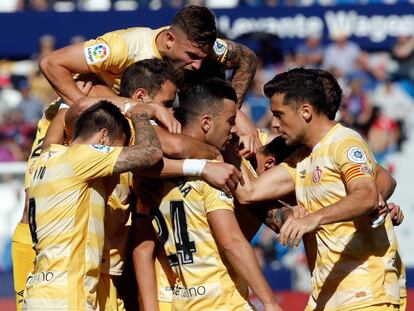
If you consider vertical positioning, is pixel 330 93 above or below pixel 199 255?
above

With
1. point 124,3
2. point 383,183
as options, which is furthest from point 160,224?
point 124,3

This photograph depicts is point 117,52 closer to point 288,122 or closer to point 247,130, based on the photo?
point 247,130

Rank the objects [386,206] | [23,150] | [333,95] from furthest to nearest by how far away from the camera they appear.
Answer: [23,150] → [333,95] → [386,206]

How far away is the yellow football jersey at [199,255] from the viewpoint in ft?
21.4

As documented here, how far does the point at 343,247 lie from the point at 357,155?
58 centimetres

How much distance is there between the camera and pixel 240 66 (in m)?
7.87

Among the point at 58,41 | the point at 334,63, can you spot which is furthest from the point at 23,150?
the point at 334,63

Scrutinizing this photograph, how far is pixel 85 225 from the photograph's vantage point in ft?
20.8

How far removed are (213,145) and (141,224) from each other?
2.57 feet

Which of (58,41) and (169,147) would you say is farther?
(58,41)

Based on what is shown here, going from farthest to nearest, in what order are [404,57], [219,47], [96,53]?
[404,57]
[219,47]
[96,53]

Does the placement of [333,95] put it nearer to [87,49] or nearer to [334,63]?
[87,49]

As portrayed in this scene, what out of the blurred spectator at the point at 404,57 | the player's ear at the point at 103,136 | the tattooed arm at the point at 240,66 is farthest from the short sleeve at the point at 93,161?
the blurred spectator at the point at 404,57

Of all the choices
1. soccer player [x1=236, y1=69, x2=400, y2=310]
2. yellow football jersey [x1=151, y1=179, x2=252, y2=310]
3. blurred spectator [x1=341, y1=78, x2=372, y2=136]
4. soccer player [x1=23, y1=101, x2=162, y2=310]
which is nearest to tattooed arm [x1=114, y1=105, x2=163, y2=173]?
soccer player [x1=23, y1=101, x2=162, y2=310]
